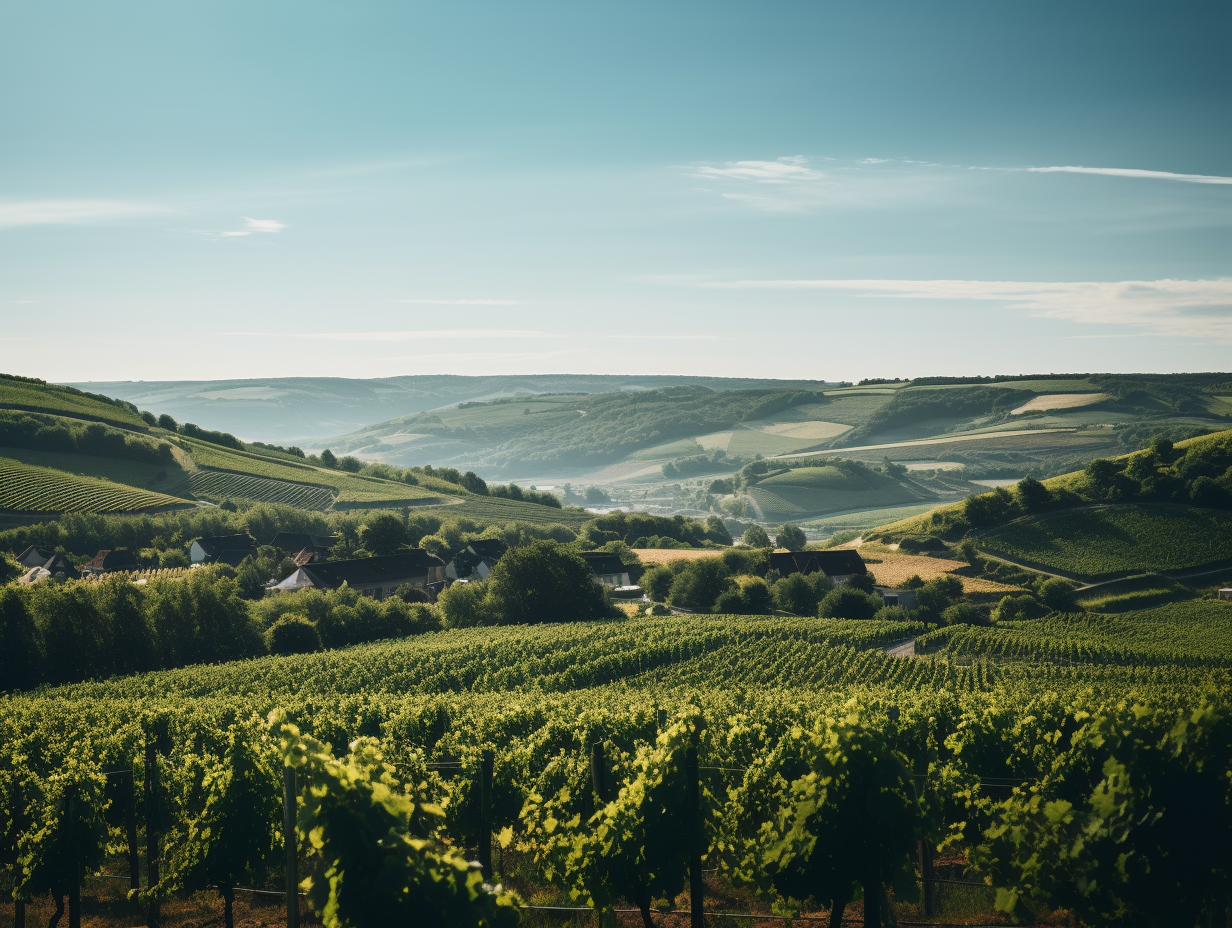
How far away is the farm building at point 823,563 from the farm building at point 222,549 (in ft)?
168

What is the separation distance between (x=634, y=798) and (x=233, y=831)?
20.1 ft

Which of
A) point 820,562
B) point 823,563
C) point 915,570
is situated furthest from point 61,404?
point 915,570

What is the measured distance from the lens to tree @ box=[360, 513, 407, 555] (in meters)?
90.0

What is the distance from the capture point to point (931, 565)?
266 feet

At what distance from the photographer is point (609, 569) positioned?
86062mm

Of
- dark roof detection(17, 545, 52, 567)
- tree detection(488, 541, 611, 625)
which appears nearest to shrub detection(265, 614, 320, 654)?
tree detection(488, 541, 611, 625)

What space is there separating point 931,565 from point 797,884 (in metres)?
74.9

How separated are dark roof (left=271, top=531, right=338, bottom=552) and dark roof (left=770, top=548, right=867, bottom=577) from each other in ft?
158

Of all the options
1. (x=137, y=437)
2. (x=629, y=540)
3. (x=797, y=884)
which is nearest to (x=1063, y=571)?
(x=629, y=540)

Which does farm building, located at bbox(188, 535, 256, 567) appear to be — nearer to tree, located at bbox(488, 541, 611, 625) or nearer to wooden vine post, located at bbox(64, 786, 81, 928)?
tree, located at bbox(488, 541, 611, 625)

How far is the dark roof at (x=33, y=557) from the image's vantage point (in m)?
83.1

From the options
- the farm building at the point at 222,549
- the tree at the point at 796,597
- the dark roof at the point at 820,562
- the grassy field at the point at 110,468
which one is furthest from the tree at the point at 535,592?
the grassy field at the point at 110,468

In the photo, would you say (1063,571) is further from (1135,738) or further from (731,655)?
(1135,738)

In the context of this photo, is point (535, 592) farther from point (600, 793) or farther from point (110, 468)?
point (110, 468)
